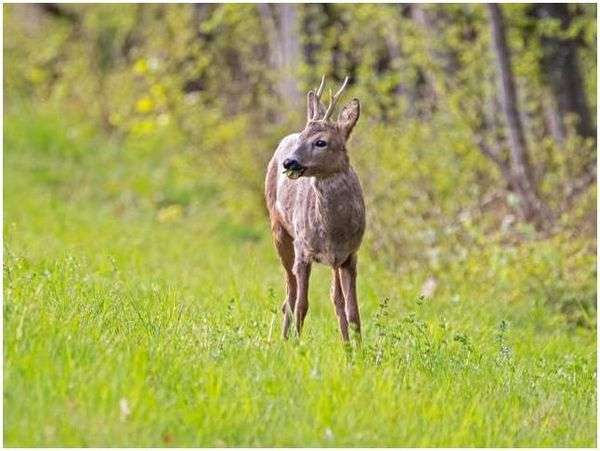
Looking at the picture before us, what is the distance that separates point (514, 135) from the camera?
13.6m

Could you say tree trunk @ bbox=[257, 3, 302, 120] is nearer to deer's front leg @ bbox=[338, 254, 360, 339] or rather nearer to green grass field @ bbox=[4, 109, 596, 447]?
green grass field @ bbox=[4, 109, 596, 447]

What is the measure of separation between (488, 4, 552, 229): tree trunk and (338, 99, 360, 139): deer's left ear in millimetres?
6337

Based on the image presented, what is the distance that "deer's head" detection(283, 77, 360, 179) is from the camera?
6973 mm

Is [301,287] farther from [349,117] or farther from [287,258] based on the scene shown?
[349,117]

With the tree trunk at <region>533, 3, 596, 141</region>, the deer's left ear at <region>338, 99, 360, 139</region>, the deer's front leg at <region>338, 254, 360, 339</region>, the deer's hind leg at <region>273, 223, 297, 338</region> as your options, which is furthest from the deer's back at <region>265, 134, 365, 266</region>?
the tree trunk at <region>533, 3, 596, 141</region>

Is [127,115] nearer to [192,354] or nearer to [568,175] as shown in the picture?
[568,175]

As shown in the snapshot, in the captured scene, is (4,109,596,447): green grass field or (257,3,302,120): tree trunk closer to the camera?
(4,109,596,447): green grass field

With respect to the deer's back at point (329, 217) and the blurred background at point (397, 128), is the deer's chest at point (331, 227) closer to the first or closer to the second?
the deer's back at point (329, 217)

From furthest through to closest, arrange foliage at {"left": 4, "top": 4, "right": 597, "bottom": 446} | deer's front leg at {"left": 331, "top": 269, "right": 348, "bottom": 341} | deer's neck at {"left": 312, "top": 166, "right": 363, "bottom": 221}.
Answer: deer's front leg at {"left": 331, "top": 269, "right": 348, "bottom": 341}
deer's neck at {"left": 312, "top": 166, "right": 363, "bottom": 221}
foliage at {"left": 4, "top": 4, "right": 597, "bottom": 446}

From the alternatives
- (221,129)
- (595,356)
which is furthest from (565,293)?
(221,129)

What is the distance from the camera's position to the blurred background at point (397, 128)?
508 inches

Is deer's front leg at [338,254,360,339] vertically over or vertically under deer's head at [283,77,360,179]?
under

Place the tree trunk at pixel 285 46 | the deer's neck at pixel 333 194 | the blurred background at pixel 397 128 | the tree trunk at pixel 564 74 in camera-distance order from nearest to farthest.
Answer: the deer's neck at pixel 333 194, the blurred background at pixel 397 128, the tree trunk at pixel 564 74, the tree trunk at pixel 285 46

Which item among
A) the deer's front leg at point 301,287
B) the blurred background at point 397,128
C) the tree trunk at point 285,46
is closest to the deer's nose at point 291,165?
the deer's front leg at point 301,287
